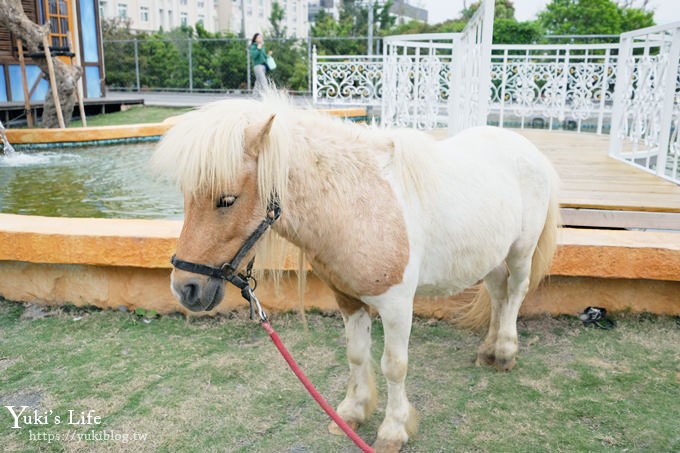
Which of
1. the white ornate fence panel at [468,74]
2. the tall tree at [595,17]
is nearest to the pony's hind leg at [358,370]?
the white ornate fence panel at [468,74]

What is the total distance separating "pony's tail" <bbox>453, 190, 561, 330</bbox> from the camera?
3164 millimetres

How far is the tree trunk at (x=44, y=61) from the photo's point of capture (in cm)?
1083

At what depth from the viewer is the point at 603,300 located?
3590 millimetres

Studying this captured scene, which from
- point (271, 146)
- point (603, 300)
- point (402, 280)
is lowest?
point (603, 300)

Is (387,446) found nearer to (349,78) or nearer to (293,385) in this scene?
(293,385)

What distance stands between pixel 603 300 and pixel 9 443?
11.4ft

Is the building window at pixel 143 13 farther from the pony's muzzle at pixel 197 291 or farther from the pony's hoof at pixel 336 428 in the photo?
the pony's muzzle at pixel 197 291

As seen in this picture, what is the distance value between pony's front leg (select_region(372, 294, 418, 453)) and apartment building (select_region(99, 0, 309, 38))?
4206 cm

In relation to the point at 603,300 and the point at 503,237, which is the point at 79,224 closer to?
the point at 503,237

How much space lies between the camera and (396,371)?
234 centimetres

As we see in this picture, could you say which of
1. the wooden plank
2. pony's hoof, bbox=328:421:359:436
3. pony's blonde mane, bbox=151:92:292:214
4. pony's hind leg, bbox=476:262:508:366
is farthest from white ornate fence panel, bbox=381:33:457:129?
pony's blonde mane, bbox=151:92:292:214

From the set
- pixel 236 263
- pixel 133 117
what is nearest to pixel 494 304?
pixel 236 263

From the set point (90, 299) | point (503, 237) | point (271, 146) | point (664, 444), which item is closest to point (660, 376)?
point (664, 444)

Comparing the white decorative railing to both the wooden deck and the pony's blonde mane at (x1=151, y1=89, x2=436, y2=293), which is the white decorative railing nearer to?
the wooden deck
